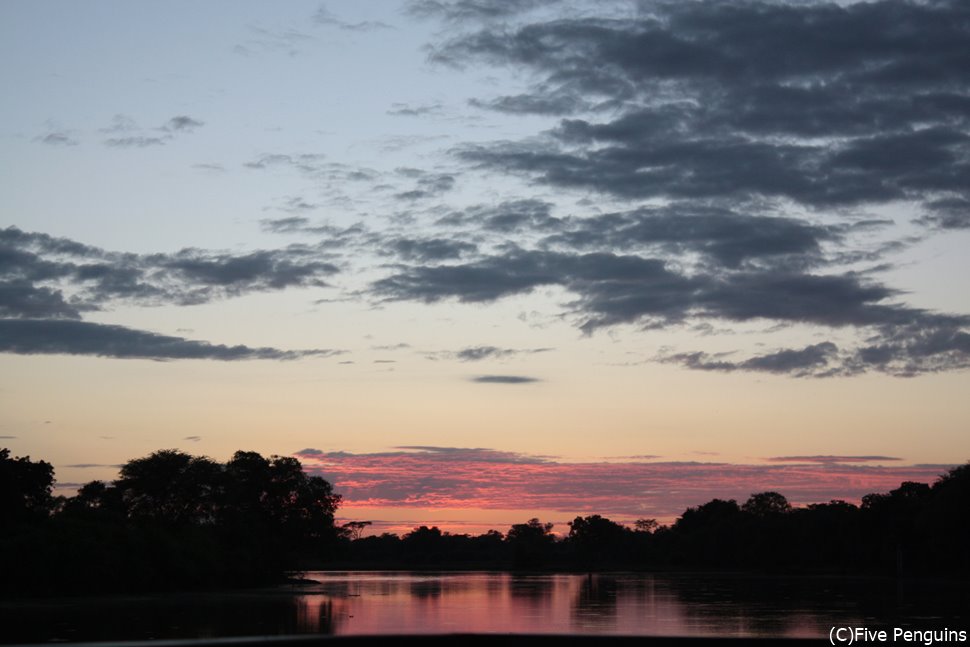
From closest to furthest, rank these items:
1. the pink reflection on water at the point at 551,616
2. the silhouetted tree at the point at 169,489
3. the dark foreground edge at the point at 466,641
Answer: the dark foreground edge at the point at 466,641 → the pink reflection on water at the point at 551,616 → the silhouetted tree at the point at 169,489

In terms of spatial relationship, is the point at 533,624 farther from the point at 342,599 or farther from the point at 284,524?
the point at 284,524

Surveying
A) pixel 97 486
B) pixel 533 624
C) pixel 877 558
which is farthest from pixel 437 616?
pixel 877 558

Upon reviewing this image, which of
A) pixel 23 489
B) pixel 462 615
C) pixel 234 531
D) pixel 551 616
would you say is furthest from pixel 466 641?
pixel 234 531

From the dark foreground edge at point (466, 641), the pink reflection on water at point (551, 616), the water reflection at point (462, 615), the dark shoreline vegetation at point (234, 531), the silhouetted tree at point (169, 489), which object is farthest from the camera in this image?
the silhouetted tree at point (169, 489)

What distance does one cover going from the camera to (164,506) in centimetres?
10750

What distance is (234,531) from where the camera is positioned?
332 feet

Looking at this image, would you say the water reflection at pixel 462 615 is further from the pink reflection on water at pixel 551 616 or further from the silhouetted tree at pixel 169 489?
the silhouetted tree at pixel 169 489

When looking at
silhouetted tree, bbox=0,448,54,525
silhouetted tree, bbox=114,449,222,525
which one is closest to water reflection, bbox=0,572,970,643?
silhouetted tree, bbox=0,448,54,525

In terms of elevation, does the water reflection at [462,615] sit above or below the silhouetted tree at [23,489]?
below

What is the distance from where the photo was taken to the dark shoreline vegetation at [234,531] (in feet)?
231

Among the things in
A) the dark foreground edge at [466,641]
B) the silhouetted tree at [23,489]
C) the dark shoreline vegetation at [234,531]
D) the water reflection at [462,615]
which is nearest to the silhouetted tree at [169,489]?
the dark shoreline vegetation at [234,531]

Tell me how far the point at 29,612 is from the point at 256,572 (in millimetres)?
44855

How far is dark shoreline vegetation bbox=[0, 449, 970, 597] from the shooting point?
231ft

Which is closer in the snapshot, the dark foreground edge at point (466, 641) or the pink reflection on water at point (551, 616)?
the dark foreground edge at point (466, 641)
